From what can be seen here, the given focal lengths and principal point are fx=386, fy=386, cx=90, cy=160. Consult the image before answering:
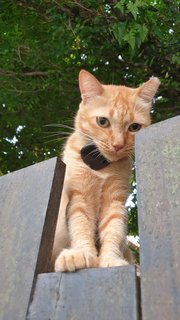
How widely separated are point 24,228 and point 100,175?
56 centimetres

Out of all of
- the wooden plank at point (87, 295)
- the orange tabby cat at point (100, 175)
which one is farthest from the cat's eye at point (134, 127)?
the wooden plank at point (87, 295)

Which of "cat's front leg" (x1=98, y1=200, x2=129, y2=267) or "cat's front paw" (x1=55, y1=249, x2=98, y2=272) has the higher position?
"cat's front leg" (x1=98, y1=200, x2=129, y2=267)

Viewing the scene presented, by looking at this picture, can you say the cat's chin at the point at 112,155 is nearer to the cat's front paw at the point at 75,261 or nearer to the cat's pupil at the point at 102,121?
the cat's pupil at the point at 102,121

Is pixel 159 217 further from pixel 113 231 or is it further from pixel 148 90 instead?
pixel 148 90

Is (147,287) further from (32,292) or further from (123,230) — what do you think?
A: (123,230)

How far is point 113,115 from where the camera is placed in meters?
1.83

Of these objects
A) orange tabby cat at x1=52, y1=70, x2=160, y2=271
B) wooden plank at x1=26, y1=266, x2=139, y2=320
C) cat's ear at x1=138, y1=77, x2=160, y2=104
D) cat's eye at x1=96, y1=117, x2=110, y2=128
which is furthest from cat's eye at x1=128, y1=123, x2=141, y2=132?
wooden plank at x1=26, y1=266, x2=139, y2=320

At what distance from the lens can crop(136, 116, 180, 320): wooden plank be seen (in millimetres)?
881

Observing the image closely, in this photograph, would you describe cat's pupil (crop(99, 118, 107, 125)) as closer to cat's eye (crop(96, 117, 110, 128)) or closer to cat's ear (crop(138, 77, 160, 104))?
cat's eye (crop(96, 117, 110, 128))

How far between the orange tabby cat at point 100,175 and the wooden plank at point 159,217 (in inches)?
16.2

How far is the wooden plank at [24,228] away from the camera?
1.12m

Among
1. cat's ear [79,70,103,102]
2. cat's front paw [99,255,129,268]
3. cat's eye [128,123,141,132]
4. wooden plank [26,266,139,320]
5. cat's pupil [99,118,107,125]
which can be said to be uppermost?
cat's ear [79,70,103,102]

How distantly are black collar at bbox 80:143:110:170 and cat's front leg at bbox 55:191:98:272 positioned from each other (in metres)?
0.14

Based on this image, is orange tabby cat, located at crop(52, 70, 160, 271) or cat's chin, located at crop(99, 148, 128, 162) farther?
cat's chin, located at crop(99, 148, 128, 162)
